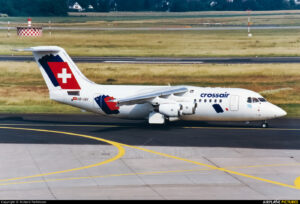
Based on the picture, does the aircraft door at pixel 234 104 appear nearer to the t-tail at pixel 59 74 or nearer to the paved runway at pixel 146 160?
the paved runway at pixel 146 160

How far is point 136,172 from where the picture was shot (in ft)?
89.6

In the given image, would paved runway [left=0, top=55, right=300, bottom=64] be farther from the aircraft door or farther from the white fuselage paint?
the aircraft door

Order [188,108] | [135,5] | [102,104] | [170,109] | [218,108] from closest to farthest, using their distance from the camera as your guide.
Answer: [170,109] < [188,108] < [218,108] < [102,104] < [135,5]

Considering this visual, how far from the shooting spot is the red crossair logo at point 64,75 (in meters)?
40.6

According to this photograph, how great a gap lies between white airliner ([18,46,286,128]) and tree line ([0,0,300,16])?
5431 cm

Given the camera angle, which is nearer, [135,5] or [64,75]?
[64,75]

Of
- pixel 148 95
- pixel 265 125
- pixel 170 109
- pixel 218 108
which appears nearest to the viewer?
pixel 148 95

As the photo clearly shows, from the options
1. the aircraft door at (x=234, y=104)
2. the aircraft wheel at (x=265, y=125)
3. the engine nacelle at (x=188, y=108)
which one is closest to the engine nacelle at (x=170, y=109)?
the engine nacelle at (x=188, y=108)

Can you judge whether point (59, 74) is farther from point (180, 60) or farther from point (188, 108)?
point (180, 60)

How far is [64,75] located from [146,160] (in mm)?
13776

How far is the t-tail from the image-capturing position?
40.6 meters

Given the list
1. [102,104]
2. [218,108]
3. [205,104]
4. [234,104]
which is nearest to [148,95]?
[102,104]

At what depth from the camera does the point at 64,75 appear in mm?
40781

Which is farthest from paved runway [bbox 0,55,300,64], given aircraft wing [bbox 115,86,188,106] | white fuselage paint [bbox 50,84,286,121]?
aircraft wing [bbox 115,86,188,106]
